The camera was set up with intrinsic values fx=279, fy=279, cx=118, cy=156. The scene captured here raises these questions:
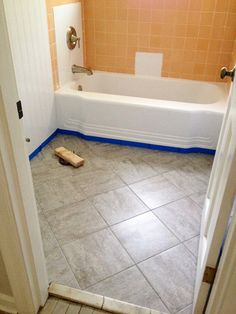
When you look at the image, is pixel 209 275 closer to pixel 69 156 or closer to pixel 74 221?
pixel 74 221

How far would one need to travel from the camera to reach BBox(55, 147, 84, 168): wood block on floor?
228cm

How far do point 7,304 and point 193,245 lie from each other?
1.01 metres

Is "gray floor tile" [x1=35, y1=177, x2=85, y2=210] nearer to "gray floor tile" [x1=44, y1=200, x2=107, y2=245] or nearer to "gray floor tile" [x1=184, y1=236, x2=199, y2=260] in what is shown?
"gray floor tile" [x1=44, y1=200, x2=107, y2=245]

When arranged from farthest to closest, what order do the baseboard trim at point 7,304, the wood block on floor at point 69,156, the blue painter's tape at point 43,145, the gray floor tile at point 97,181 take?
the blue painter's tape at point 43,145 → the wood block on floor at point 69,156 → the gray floor tile at point 97,181 → the baseboard trim at point 7,304

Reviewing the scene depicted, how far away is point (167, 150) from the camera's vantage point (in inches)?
100

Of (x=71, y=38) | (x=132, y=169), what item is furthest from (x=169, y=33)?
(x=132, y=169)

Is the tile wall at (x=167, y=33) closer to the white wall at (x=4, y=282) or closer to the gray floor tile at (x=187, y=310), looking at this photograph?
the white wall at (x=4, y=282)

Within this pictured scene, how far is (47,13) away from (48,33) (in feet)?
0.49

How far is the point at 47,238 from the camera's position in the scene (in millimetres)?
1636

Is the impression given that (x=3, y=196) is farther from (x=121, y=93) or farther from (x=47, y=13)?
(x=121, y=93)

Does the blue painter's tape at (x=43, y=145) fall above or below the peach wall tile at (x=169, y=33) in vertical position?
below

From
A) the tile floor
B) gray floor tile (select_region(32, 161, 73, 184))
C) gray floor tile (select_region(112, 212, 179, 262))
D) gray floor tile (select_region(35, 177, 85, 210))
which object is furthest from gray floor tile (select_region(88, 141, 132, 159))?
gray floor tile (select_region(112, 212, 179, 262))

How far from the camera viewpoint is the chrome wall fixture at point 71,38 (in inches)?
104

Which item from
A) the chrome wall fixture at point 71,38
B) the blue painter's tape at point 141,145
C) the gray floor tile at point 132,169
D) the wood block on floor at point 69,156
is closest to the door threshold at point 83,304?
the gray floor tile at point 132,169
